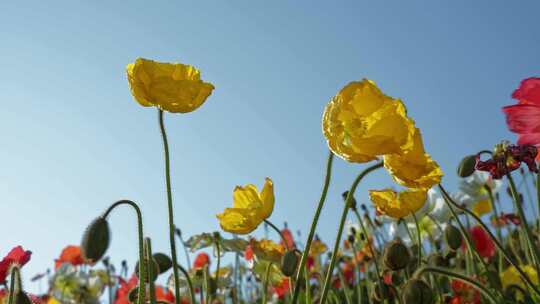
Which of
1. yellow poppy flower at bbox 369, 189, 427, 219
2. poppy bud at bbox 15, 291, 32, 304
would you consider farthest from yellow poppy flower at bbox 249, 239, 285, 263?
poppy bud at bbox 15, 291, 32, 304

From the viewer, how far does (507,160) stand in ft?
6.48

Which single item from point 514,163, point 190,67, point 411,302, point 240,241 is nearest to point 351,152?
point 411,302

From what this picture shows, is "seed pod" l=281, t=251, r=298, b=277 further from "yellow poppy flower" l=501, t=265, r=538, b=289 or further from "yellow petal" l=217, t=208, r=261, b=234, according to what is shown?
"yellow poppy flower" l=501, t=265, r=538, b=289

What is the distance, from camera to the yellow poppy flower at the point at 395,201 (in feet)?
5.75

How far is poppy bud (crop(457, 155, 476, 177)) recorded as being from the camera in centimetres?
215

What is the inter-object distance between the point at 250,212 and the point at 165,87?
1.71 ft

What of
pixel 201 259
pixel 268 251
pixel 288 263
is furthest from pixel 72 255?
pixel 288 263

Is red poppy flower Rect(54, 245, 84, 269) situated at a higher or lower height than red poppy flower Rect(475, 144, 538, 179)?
higher

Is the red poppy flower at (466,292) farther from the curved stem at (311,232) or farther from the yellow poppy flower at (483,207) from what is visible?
the curved stem at (311,232)

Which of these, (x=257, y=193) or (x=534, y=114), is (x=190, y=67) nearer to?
(x=257, y=193)

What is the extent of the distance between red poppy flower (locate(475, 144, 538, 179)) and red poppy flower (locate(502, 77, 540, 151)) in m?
0.22

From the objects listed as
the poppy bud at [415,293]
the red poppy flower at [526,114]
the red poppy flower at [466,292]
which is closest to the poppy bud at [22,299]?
the poppy bud at [415,293]

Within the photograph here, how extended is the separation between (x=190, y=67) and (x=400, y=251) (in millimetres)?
778

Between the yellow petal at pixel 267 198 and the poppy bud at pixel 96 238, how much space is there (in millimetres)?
567
